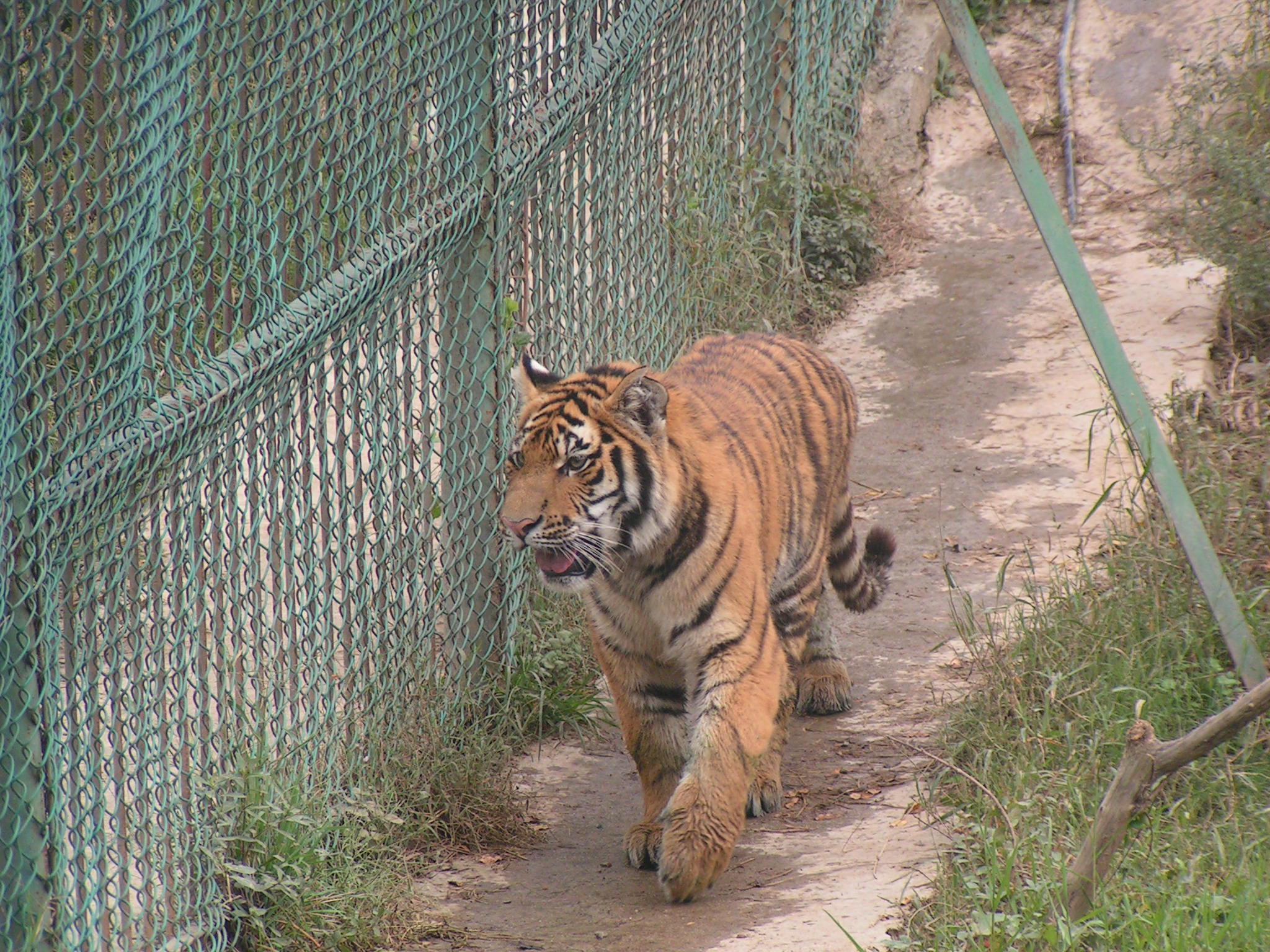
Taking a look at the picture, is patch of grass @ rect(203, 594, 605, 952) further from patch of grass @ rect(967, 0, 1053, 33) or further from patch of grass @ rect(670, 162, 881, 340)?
patch of grass @ rect(967, 0, 1053, 33)

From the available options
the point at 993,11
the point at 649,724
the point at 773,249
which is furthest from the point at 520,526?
the point at 993,11

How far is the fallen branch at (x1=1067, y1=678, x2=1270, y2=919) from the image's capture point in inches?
102

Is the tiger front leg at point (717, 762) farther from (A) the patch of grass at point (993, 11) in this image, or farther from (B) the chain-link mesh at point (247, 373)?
(A) the patch of grass at point (993, 11)

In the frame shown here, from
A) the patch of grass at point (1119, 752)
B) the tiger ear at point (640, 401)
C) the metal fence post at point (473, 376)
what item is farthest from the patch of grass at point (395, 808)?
the patch of grass at point (1119, 752)

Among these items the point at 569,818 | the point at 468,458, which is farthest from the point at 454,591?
the point at 569,818

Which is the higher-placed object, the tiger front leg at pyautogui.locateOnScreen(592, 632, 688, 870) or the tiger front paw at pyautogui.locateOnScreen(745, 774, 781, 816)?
the tiger front leg at pyautogui.locateOnScreen(592, 632, 688, 870)

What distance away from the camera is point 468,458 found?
14.3 ft

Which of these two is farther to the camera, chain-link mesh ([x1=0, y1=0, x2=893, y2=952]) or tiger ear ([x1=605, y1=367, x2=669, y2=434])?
tiger ear ([x1=605, y1=367, x2=669, y2=434])

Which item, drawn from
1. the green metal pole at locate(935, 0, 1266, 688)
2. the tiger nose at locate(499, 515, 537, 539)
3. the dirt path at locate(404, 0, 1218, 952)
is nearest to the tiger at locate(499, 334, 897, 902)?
the tiger nose at locate(499, 515, 537, 539)

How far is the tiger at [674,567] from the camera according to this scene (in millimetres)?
3504

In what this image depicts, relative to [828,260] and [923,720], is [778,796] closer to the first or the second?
[923,720]

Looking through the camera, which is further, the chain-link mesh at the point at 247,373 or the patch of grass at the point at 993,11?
the patch of grass at the point at 993,11

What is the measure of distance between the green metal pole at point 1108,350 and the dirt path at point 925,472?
3.18 feet

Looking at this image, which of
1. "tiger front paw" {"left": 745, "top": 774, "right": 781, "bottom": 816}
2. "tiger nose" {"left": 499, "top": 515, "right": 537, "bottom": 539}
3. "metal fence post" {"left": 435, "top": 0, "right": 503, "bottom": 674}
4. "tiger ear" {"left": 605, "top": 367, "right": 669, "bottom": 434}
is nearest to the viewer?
"tiger nose" {"left": 499, "top": 515, "right": 537, "bottom": 539}
